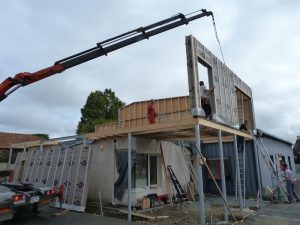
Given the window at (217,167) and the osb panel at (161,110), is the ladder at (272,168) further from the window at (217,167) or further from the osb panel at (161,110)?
the osb panel at (161,110)

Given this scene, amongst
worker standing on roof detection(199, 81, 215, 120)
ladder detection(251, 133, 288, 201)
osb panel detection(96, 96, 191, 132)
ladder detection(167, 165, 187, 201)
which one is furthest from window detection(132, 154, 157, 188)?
osb panel detection(96, 96, 191, 132)

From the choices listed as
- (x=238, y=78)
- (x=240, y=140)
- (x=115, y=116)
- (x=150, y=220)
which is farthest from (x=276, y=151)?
(x=115, y=116)

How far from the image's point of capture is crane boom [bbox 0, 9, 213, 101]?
924 centimetres

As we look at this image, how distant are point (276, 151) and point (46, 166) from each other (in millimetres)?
13580

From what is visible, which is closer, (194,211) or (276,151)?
(194,211)

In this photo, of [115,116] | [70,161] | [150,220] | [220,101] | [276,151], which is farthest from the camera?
[115,116]

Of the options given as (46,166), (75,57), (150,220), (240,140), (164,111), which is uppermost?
(164,111)

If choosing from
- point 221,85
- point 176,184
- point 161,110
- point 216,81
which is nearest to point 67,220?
point 176,184

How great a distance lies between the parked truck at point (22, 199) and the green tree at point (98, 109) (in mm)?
22747

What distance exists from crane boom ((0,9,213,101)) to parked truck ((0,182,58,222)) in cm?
345

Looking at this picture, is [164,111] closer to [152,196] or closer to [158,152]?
[158,152]

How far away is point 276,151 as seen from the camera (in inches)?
672

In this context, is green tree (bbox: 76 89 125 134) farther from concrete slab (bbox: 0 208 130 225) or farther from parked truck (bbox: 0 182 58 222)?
parked truck (bbox: 0 182 58 222)

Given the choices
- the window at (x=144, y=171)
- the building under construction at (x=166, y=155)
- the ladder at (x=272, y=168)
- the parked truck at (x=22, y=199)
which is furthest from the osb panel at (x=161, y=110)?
the parked truck at (x=22, y=199)
